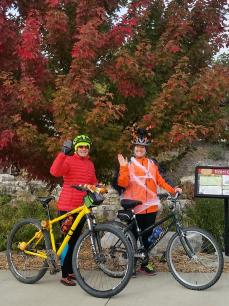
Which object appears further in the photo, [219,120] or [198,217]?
[198,217]

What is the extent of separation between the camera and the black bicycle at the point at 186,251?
206 inches

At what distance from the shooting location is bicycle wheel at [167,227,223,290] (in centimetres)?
519

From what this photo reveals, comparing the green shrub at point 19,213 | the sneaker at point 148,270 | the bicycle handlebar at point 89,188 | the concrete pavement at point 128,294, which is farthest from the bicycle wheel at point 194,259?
the green shrub at point 19,213

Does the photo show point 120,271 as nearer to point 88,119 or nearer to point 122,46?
point 88,119

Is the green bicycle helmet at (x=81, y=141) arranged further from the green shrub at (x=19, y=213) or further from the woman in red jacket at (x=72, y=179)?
the green shrub at (x=19, y=213)

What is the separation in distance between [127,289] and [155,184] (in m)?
1.22

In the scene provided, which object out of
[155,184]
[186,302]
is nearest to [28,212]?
[155,184]

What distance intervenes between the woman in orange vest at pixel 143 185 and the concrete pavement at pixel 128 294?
0.54 meters

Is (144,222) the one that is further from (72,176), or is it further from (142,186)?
(72,176)

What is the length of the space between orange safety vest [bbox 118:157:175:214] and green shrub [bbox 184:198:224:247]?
2.65 metres

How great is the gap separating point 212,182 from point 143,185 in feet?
4.30

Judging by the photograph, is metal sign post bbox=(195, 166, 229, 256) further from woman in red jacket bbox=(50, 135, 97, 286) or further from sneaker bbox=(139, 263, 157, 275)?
woman in red jacket bbox=(50, 135, 97, 286)

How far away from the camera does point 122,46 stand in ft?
20.8

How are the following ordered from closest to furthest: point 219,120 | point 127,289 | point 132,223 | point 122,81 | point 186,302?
point 186,302, point 127,289, point 132,223, point 122,81, point 219,120
